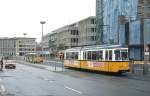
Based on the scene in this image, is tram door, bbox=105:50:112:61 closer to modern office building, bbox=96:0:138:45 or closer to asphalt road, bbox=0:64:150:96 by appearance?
asphalt road, bbox=0:64:150:96

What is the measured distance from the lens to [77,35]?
168 m

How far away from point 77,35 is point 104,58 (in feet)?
407

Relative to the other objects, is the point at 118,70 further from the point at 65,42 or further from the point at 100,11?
the point at 65,42

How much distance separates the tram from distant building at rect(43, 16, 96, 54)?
86822mm

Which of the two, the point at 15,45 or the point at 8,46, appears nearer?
the point at 15,45

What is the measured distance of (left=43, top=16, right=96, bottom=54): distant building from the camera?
149 metres

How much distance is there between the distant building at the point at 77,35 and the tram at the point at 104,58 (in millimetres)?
86822

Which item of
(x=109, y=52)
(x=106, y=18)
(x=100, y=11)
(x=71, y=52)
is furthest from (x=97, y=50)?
(x=100, y=11)

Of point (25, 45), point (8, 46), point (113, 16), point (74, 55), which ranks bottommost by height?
point (74, 55)

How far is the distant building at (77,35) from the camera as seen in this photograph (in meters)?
149

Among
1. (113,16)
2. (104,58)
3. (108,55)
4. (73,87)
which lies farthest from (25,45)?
(73,87)

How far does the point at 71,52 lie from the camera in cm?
6069

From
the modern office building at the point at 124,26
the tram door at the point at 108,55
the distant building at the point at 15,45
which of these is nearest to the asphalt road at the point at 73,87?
the tram door at the point at 108,55

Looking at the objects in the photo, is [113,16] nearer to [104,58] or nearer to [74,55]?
[74,55]
